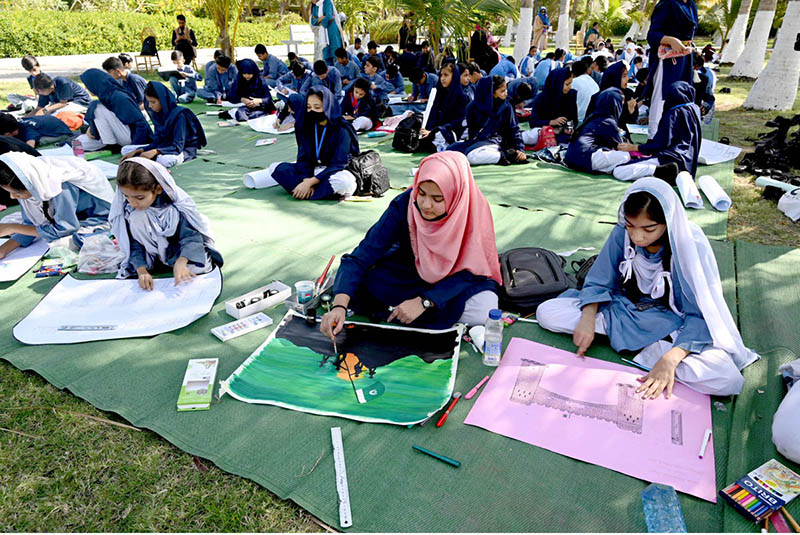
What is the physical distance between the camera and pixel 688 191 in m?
4.68

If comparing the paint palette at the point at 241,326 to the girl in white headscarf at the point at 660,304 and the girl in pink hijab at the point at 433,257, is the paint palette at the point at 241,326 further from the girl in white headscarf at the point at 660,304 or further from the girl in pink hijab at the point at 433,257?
the girl in white headscarf at the point at 660,304

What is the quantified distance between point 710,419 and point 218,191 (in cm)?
478

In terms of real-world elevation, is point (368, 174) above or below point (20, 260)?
above

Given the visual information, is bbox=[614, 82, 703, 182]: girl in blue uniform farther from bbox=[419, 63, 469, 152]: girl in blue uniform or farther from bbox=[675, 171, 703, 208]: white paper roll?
bbox=[419, 63, 469, 152]: girl in blue uniform

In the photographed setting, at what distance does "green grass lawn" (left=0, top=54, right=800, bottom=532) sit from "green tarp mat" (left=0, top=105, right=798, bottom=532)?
0.06 m

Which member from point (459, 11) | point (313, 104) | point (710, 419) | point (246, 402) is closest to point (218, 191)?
point (313, 104)

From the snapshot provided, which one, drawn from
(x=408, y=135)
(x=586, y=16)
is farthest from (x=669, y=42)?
(x=586, y=16)

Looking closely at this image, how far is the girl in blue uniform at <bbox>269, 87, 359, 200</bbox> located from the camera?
4.96 metres

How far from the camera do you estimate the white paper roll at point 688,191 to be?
4594 mm

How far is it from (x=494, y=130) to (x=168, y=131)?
13.2ft

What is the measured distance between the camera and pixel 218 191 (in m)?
5.38

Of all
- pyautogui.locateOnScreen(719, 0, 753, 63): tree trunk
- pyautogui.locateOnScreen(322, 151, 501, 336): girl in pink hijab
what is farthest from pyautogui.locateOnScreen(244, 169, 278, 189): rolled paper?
pyautogui.locateOnScreen(719, 0, 753, 63): tree trunk

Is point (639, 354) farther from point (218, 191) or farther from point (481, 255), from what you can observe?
point (218, 191)

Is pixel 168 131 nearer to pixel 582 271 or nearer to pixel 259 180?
pixel 259 180
